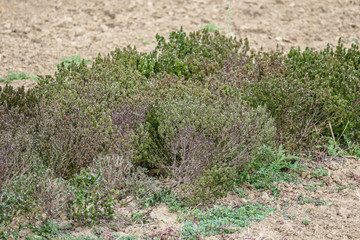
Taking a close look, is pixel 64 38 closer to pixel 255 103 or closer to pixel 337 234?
pixel 255 103

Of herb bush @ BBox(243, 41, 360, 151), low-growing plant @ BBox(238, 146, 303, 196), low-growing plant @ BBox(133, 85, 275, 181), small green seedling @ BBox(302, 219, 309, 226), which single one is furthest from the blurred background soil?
small green seedling @ BBox(302, 219, 309, 226)

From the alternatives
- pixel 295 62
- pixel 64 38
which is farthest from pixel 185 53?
pixel 64 38

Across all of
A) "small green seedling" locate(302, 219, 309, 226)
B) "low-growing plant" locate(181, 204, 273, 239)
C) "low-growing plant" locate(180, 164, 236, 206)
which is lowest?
"small green seedling" locate(302, 219, 309, 226)

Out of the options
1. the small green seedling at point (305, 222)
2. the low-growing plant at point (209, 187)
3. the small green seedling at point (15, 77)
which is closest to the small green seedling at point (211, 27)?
the small green seedling at point (15, 77)

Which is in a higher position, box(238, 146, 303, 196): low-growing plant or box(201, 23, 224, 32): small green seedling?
box(201, 23, 224, 32): small green seedling

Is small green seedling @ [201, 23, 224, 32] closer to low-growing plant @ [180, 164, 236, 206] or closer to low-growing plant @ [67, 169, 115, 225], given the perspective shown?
low-growing plant @ [180, 164, 236, 206]

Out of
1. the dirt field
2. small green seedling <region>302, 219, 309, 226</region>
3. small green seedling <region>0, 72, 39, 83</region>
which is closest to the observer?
small green seedling <region>302, 219, 309, 226</region>

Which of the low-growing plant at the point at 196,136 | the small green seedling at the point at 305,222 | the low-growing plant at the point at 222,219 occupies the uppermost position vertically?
the low-growing plant at the point at 196,136

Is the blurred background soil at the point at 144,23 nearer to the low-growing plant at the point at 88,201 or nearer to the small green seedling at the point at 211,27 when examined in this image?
the small green seedling at the point at 211,27

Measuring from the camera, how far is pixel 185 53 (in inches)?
243

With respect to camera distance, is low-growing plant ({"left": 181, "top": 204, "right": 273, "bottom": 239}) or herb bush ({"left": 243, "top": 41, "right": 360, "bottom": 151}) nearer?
low-growing plant ({"left": 181, "top": 204, "right": 273, "bottom": 239})

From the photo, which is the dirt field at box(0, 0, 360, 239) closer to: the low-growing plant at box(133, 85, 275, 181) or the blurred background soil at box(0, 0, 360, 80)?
the blurred background soil at box(0, 0, 360, 80)

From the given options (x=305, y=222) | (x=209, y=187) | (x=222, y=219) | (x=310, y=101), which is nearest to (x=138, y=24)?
(x=310, y=101)

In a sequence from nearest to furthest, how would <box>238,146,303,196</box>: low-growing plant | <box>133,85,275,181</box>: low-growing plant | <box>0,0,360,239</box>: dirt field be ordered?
<box>133,85,275,181</box>: low-growing plant → <box>238,146,303,196</box>: low-growing plant → <box>0,0,360,239</box>: dirt field
